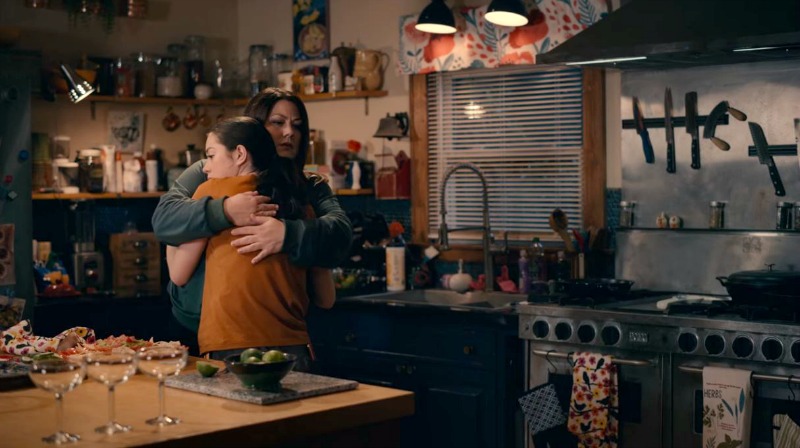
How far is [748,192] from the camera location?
191 inches

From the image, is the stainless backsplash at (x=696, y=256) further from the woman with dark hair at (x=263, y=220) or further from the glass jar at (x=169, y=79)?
the glass jar at (x=169, y=79)

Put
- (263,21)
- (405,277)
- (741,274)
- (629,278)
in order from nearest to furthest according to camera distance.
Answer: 1. (741,274)
2. (629,278)
3. (405,277)
4. (263,21)

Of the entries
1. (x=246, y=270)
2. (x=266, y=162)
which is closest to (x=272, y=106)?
(x=266, y=162)

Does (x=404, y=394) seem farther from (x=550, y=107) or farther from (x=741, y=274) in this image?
(x=550, y=107)

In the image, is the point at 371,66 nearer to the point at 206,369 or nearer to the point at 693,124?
the point at 693,124

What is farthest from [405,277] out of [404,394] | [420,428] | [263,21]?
[404,394]

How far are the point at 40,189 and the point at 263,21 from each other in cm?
175

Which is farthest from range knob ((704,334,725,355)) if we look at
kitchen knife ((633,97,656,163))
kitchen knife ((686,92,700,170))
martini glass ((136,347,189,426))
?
martini glass ((136,347,189,426))

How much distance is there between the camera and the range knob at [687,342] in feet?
13.9

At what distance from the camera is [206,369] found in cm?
294

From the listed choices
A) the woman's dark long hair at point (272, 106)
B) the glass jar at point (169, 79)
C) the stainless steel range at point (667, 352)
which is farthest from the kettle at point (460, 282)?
the woman's dark long hair at point (272, 106)

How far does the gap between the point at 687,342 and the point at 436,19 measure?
2.08m

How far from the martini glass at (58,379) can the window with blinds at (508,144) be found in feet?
11.4

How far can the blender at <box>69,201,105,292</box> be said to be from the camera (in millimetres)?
6031
